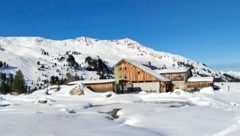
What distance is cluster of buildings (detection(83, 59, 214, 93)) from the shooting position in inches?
3100

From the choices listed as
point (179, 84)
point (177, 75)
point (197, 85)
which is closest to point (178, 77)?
point (177, 75)

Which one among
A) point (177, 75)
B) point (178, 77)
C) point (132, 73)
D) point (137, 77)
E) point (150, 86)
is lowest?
point (150, 86)

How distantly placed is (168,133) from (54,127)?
613cm

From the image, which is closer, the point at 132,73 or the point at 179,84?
the point at 132,73

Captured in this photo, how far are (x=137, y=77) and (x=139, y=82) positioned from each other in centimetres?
119

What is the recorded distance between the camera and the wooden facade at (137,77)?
80125 mm

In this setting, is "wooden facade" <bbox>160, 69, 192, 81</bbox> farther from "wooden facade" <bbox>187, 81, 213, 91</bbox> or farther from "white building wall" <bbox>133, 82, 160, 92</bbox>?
"white building wall" <bbox>133, 82, 160, 92</bbox>

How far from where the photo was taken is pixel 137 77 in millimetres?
82250

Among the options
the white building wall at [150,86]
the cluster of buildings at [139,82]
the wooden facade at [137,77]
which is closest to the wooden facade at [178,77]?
the cluster of buildings at [139,82]

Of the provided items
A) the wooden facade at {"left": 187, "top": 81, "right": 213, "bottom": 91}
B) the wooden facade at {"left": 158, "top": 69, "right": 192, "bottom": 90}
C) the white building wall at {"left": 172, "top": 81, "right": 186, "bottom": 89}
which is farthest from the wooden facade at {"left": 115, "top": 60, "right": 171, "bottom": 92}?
the wooden facade at {"left": 187, "top": 81, "right": 213, "bottom": 91}

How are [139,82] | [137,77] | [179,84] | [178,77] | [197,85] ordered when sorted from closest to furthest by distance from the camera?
[139,82] → [137,77] → [197,85] → [179,84] → [178,77]

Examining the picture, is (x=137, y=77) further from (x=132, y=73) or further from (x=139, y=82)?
(x=132, y=73)

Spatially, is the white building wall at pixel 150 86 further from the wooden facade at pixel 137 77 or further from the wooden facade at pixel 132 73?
the wooden facade at pixel 132 73

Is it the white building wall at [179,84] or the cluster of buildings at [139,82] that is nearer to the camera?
the cluster of buildings at [139,82]
